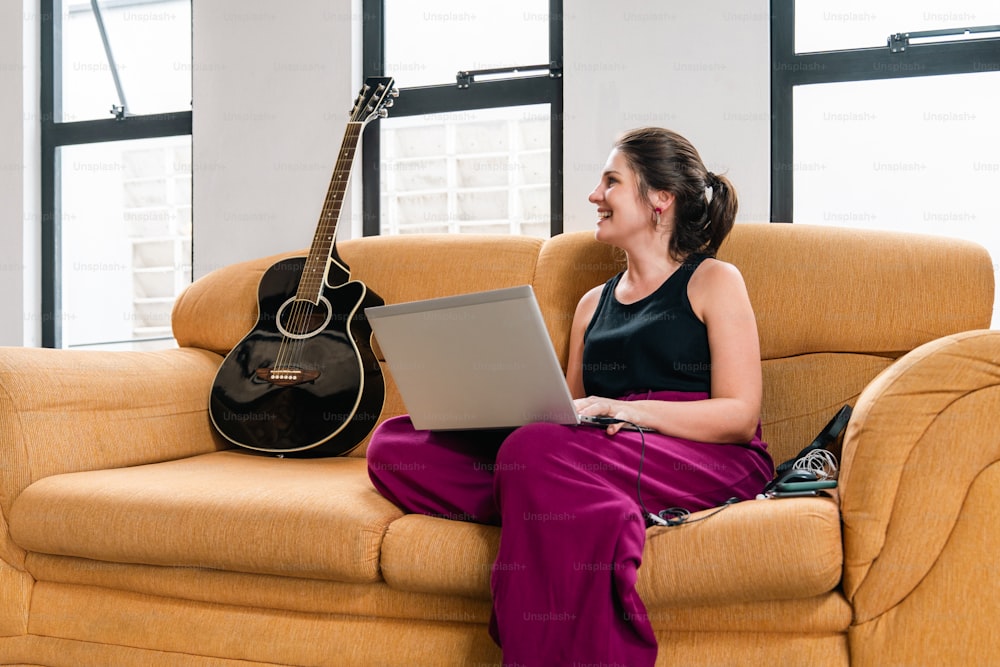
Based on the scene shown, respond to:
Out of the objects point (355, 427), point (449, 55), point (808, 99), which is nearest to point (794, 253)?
point (808, 99)

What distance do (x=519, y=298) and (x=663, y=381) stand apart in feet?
1.63

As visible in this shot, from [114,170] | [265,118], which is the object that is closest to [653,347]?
[265,118]

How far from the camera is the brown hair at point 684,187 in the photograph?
1905 mm

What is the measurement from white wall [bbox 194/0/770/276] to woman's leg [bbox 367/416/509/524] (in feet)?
3.76

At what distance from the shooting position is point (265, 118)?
9.88 ft

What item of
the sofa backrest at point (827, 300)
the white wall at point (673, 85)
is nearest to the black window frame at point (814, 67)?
the white wall at point (673, 85)

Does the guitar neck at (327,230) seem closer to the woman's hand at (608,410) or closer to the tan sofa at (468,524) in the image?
the tan sofa at (468,524)

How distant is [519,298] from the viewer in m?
1.35

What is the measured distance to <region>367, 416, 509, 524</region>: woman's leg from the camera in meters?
1.55

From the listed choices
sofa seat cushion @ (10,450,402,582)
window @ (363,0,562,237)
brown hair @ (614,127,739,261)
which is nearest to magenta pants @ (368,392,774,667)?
sofa seat cushion @ (10,450,402,582)

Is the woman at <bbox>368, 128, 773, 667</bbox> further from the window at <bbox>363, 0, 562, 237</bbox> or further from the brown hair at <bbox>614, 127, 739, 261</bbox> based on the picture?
the window at <bbox>363, 0, 562, 237</bbox>

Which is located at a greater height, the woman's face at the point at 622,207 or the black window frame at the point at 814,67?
the black window frame at the point at 814,67

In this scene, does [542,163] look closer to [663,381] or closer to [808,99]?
[808,99]

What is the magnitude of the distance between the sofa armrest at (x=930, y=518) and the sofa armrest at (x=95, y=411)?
1.50 m
